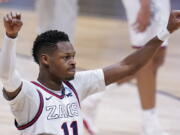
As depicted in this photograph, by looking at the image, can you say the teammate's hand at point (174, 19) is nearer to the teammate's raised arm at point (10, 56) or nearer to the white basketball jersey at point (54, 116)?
the white basketball jersey at point (54, 116)

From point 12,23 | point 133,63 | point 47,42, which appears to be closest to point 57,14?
point 133,63

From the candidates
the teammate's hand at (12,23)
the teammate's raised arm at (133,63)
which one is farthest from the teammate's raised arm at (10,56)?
the teammate's raised arm at (133,63)

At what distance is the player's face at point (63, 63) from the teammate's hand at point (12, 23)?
33 centimetres

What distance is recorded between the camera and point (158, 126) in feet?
13.7

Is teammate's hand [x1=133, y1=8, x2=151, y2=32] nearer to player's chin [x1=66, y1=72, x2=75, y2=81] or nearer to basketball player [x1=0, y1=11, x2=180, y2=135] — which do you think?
basketball player [x1=0, y1=11, x2=180, y2=135]

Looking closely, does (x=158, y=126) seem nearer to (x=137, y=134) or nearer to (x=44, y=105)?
(x=137, y=134)

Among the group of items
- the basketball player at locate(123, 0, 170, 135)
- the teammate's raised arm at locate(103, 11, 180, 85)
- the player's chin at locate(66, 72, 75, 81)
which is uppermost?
the player's chin at locate(66, 72, 75, 81)

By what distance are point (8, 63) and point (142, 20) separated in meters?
1.78

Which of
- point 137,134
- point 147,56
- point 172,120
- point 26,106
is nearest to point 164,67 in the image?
point 172,120

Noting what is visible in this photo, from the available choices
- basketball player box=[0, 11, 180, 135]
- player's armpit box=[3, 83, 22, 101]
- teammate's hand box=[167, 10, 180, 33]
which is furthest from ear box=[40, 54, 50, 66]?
teammate's hand box=[167, 10, 180, 33]

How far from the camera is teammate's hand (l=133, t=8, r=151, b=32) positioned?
13.5 feet

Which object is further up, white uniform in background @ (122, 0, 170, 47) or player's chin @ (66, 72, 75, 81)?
player's chin @ (66, 72, 75, 81)

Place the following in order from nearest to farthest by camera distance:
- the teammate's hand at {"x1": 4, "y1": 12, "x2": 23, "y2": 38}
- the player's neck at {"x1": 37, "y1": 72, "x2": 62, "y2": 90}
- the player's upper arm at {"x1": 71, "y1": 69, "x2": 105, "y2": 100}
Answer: the teammate's hand at {"x1": 4, "y1": 12, "x2": 23, "y2": 38}, the player's neck at {"x1": 37, "y1": 72, "x2": 62, "y2": 90}, the player's upper arm at {"x1": 71, "y1": 69, "x2": 105, "y2": 100}

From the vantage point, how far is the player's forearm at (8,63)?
2.49 meters
